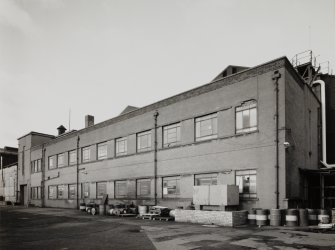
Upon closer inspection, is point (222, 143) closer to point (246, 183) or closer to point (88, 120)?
point (246, 183)

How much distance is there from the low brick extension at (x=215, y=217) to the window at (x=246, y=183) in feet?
4.34

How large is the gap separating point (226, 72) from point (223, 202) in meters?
10.5

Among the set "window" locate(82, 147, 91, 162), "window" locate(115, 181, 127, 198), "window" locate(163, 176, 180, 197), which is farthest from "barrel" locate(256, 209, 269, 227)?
"window" locate(82, 147, 91, 162)

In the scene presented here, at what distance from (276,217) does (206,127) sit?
289 inches

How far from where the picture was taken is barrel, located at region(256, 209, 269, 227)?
16.3 m

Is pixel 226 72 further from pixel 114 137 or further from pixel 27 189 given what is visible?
pixel 27 189

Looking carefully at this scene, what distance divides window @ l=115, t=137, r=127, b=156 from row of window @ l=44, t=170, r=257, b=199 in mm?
2619

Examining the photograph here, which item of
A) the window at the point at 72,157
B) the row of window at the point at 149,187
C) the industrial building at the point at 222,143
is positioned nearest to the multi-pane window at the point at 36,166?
the row of window at the point at 149,187

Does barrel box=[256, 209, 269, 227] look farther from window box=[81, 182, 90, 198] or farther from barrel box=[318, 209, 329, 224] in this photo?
window box=[81, 182, 90, 198]

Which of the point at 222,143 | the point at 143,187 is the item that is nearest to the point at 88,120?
the point at 143,187

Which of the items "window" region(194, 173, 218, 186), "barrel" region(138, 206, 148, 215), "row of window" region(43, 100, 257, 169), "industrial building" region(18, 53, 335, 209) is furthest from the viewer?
"barrel" region(138, 206, 148, 215)

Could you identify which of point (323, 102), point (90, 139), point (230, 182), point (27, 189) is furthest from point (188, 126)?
point (27, 189)

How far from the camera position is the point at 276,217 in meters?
16.1

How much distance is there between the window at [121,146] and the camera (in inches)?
1123
